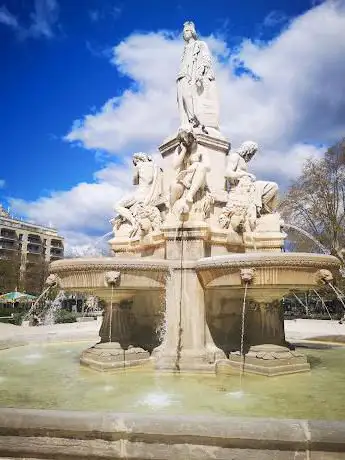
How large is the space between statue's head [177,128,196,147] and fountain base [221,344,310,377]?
14.3 feet

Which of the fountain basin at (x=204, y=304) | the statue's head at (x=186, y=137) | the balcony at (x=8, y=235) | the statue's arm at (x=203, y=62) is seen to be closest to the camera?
the fountain basin at (x=204, y=304)

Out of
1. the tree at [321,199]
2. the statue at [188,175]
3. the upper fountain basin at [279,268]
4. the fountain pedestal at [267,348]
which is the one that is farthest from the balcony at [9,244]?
the upper fountain basin at [279,268]

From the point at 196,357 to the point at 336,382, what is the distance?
2.20 m

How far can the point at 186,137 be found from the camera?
8781 millimetres

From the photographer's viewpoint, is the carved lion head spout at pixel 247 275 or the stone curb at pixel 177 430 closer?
the stone curb at pixel 177 430

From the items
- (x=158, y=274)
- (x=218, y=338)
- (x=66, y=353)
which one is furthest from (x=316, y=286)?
(x=66, y=353)

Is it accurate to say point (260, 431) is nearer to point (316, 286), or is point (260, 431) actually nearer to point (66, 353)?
point (316, 286)

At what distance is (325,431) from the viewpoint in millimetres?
2965

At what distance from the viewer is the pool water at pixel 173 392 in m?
4.58

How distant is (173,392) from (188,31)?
10692 millimetres

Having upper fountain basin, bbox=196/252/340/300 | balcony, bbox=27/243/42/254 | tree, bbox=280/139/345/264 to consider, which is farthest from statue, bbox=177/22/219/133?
balcony, bbox=27/243/42/254

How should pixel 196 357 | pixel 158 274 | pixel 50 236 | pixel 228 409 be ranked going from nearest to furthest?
pixel 228 409, pixel 196 357, pixel 158 274, pixel 50 236

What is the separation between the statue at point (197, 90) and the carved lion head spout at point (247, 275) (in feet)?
18.5

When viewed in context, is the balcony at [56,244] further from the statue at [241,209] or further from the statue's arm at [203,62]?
the statue at [241,209]
